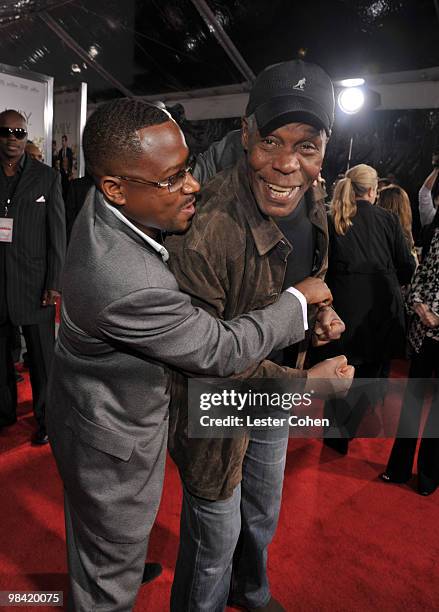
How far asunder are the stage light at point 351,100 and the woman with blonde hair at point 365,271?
12.2 feet

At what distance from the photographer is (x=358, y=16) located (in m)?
5.42

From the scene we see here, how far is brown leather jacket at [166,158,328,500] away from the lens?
1.25 metres

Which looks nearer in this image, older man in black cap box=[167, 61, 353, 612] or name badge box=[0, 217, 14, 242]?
older man in black cap box=[167, 61, 353, 612]

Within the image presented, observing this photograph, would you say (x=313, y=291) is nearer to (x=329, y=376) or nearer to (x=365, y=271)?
(x=329, y=376)

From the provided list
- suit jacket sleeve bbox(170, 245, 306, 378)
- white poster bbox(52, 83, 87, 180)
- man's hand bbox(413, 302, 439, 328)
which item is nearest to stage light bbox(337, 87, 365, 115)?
white poster bbox(52, 83, 87, 180)

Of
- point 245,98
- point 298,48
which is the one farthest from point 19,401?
point 245,98

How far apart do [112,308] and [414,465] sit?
9.08 ft

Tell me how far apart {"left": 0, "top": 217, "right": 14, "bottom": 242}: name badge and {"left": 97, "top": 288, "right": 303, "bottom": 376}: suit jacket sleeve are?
2.15 meters

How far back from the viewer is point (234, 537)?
146 cm

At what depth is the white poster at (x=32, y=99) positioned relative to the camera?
4.09 m

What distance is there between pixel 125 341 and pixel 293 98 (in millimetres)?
766

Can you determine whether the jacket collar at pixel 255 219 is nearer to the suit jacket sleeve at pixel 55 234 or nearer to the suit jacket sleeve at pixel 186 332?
the suit jacket sleeve at pixel 186 332

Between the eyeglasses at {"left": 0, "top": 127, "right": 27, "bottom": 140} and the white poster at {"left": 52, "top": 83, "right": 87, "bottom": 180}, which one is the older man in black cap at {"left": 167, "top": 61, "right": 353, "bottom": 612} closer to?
the eyeglasses at {"left": 0, "top": 127, "right": 27, "bottom": 140}

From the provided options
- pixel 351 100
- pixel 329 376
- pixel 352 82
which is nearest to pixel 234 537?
pixel 329 376
